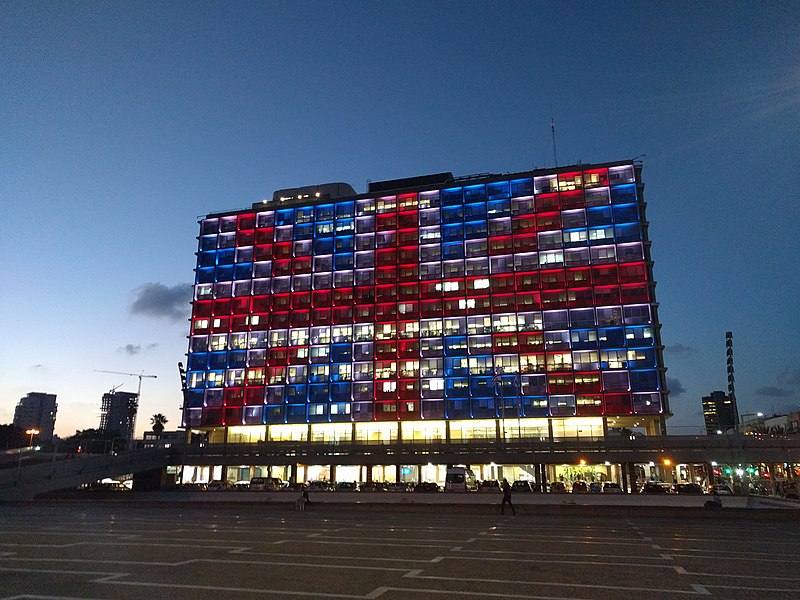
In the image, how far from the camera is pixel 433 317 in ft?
370

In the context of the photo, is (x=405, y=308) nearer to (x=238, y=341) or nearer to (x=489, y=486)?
(x=238, y=341)

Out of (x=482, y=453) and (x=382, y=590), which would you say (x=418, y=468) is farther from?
(x=382, y=590)

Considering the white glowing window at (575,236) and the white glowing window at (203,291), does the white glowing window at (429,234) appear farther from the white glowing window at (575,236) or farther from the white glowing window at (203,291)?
the white glowing window at (203,291)

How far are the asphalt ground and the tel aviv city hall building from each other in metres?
73.9

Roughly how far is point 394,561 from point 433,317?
9651cm

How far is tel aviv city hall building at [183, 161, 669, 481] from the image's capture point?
4065 inches

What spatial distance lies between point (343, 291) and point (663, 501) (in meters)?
80.1

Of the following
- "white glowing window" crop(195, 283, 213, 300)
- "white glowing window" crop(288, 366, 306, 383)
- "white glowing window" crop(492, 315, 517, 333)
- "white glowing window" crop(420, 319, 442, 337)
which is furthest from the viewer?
"white glowing window" crop(195, 283, 213, 300)

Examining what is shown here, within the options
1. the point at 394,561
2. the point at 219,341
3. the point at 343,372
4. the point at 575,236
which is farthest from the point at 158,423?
the point at 394,561

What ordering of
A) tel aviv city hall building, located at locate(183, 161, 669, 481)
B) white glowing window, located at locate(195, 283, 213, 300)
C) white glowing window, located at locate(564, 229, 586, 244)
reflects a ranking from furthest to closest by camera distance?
white glowing window, located at locate(195, 283, 213, 300), white glowing window, located at locate(564, 229, 586, 244), tel aviv city hall building, located at locate(183, 161, 669, 481)

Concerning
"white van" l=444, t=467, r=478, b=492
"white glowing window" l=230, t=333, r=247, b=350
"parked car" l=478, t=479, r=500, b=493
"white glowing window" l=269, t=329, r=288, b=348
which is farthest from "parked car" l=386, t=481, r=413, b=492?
"white glowing window" l=230, t=333, r=247, b=350

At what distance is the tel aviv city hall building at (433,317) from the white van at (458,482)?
17847 millimetres

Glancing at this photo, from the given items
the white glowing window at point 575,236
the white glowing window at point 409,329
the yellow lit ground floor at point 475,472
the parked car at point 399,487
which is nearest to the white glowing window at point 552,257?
the white glowing window at point 575,236

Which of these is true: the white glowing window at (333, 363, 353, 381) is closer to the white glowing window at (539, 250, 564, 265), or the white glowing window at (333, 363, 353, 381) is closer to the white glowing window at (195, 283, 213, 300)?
the white glowing window at (195, 283, 213, 300)
